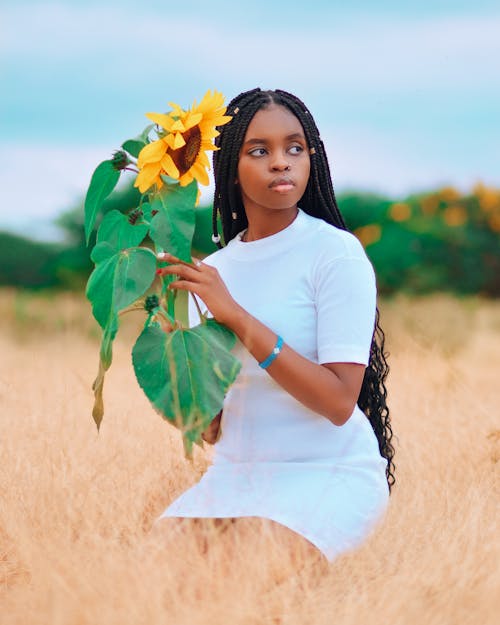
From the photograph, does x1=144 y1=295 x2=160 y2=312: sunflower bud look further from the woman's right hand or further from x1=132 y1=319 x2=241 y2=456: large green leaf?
the woman's right hand

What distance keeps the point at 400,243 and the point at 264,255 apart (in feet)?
33.8

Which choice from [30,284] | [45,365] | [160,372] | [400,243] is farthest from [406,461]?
[30,284]

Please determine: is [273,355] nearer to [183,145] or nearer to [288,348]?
[288,348]

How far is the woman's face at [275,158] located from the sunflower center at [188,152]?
0.57 ft

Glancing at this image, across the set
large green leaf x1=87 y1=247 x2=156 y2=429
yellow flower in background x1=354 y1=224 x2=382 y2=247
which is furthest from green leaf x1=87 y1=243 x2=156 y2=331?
yellow flower in background x1=354 y1=224 x2=382 y2=247

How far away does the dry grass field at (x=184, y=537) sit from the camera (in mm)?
2230

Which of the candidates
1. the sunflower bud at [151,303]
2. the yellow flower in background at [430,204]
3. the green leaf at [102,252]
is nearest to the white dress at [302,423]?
the sunflower bud at [151,303]

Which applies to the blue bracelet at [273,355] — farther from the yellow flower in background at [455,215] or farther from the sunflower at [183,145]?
the yellow flower in background at [455,215]

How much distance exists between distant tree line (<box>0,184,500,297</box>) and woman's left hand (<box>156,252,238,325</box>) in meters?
9.54

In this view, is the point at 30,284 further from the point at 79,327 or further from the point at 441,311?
the point at 441,311

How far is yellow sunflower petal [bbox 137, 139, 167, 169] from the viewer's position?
7.89 feet

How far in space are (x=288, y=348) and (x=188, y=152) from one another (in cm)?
59

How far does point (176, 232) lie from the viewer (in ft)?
7.79

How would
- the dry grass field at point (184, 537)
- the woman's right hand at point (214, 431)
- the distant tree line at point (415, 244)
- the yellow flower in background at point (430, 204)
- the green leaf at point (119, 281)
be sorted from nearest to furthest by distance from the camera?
the dry grass field at point (184, 537) < the green leaf at point (119, 281) < the woman's right hand at point (214, 431) < the distant tree line at point (415, 244) < the yellow flower in background at point (430, 204)
